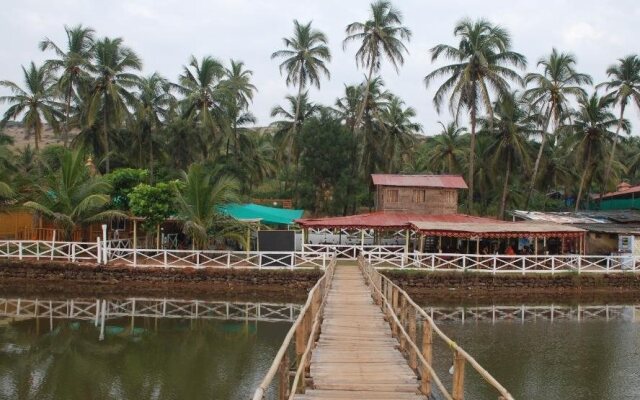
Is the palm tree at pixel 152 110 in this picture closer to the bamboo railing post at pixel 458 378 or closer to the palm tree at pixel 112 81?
the palm tree at pixel 112 81

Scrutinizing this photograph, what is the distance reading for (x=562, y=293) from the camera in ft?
89.7

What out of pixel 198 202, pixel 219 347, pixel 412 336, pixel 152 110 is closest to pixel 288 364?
pixel 412 336

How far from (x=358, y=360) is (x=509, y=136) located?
3391cm

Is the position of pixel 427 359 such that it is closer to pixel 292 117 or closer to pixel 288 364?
pixel 288 364

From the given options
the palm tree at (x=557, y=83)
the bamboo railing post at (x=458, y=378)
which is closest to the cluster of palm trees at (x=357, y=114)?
the palm tree at (x=557, y=83)

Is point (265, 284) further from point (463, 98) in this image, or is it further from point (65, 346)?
point (463, 98)

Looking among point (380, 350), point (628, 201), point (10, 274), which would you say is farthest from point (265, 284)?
point (628, 201)

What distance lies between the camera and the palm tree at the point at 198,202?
27266mm

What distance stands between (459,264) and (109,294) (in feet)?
55.0

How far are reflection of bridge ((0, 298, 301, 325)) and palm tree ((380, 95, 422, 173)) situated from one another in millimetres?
23392

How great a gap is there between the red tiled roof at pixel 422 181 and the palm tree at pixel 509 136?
24.4 ft

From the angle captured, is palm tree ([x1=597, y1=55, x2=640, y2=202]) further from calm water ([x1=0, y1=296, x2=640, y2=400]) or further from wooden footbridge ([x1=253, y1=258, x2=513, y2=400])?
wooden footbridge ([x1=253, y1=258, x2=513, y2=400])

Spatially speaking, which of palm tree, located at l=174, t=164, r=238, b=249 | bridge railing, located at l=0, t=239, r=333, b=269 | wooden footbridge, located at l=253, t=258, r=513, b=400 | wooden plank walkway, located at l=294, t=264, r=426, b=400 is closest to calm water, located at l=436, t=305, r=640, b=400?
wooden footbridge, located at l=253, t=258, r=513, b=400

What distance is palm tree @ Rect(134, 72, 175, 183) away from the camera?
41875 millimetres
